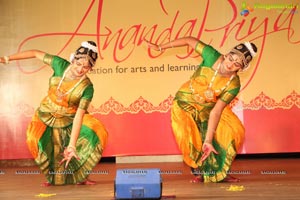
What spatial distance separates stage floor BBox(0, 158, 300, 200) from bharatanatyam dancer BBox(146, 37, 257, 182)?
244mm

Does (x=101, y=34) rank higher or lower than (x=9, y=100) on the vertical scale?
higher

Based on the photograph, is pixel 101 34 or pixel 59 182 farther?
pixel 101 34

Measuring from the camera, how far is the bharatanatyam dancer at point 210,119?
6531 millimetres

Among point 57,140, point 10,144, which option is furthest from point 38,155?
point 10,144

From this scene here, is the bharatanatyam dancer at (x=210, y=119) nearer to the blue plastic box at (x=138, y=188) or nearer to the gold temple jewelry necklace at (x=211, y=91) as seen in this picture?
the gold temple jewelry necklace at (x=211, y=91)

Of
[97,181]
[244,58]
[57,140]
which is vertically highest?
[244,58]

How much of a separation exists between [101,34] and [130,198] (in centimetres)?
369

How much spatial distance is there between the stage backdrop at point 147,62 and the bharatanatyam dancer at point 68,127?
6.40 ft

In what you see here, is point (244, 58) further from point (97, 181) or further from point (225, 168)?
point (97, 181)

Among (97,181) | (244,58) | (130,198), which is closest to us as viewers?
(130,198)

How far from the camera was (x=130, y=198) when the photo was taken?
533 centimetres

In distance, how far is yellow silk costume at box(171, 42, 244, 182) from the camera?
21.6 ft

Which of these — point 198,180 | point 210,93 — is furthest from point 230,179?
point 210,93

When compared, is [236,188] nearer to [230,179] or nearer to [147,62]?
[230,179]
